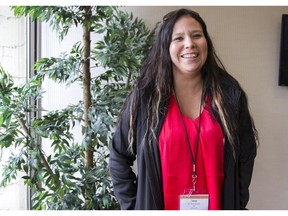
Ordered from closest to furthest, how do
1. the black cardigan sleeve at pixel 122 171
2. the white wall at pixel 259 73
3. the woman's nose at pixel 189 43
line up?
1. the woman's nose at pixel 189 43
2. the black cardigan sleeve at pixel 122 171
3. the white wall at pixel 259 73

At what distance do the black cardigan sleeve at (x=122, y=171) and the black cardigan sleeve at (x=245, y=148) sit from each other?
1.24ft

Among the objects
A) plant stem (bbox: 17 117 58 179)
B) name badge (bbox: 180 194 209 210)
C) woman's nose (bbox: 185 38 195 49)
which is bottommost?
name badge (bbox: 180 194 209 210)

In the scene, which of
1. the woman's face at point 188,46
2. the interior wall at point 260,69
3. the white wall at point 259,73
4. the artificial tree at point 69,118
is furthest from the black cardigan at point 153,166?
the interior wall at point 260,69

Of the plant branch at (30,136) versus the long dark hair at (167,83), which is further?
the plant branch at (30,136)

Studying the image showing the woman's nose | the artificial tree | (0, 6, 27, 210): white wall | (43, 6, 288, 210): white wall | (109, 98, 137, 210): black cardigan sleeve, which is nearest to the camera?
the woman's nose

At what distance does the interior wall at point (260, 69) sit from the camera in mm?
1867

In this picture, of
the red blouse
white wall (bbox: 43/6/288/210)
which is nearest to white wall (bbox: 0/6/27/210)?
white wall (bbox: 43/6/288/210)

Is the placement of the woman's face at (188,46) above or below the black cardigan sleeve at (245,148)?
above

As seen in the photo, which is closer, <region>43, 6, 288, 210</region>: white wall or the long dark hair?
the long dark hair

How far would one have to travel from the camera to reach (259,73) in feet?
6.29

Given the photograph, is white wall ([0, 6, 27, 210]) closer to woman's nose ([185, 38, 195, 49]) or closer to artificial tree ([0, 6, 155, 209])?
artificial tree ([0, 6, 155, 209])

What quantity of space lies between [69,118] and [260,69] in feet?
4.03

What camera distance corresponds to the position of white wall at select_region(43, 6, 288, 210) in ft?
6.11

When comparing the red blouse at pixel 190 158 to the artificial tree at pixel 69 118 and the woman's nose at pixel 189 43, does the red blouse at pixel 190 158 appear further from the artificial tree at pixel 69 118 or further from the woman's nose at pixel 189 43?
the artificial tree at pixel 69 118
